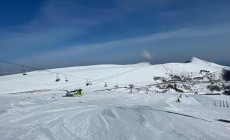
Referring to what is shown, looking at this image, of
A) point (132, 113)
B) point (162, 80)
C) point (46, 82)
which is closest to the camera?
point (132, 113)

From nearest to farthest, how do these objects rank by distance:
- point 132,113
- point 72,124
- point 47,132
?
1. point 47,132
2. point 72,124
3. point 132,113

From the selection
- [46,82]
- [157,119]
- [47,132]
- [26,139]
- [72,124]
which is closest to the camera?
[26,139]

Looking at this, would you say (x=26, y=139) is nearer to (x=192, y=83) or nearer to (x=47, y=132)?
(x=47, y=132)

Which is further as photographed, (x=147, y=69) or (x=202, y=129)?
(x=147, y=69)

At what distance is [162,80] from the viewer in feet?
267

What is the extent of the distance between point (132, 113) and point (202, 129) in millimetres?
7220

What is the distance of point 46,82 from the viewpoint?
75625 mm

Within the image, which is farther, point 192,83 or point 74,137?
point 192,83

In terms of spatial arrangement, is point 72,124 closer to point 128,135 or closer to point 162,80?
point 128,135

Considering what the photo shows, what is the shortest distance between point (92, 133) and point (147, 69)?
80220 mm

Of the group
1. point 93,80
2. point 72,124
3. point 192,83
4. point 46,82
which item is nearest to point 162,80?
point 192,83

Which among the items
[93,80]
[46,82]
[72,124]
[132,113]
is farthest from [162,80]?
[72,124]

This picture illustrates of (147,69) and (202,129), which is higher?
(147,69)

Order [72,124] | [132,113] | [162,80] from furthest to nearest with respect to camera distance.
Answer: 1. [162,80]
2. [132,113]
3. [72,124]
